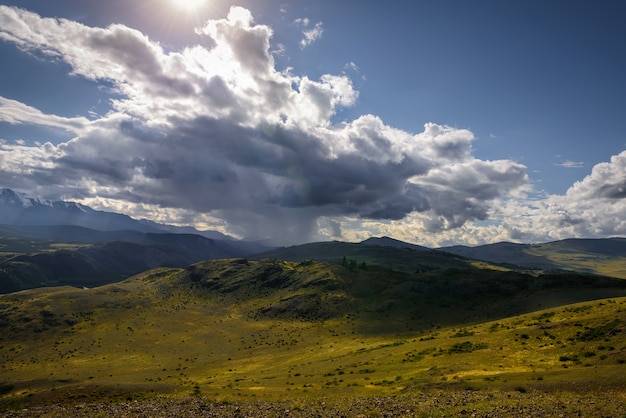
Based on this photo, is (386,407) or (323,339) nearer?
(386,407)

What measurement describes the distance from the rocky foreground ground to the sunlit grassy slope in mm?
3541

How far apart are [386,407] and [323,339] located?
79702 millimetres

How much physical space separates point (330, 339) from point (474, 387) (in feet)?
246

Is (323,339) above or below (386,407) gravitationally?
below

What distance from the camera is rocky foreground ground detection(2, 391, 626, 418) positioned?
2770cm

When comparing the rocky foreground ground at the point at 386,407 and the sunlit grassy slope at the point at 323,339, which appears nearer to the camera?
the rocky foreground ground at the point at 386,407

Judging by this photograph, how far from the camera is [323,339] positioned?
109m

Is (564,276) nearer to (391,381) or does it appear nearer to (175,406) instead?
(391,381)

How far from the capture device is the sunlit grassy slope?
44.9m

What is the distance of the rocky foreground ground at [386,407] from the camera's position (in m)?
27.7

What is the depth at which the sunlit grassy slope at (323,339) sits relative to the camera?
147 ft

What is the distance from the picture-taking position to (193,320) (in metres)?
150

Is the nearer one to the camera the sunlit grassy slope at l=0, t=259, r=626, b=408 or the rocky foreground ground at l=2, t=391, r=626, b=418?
the rocky foreground ground at l=2, t=391, r=626, b=418

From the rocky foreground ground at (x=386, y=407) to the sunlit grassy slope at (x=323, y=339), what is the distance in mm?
3541
